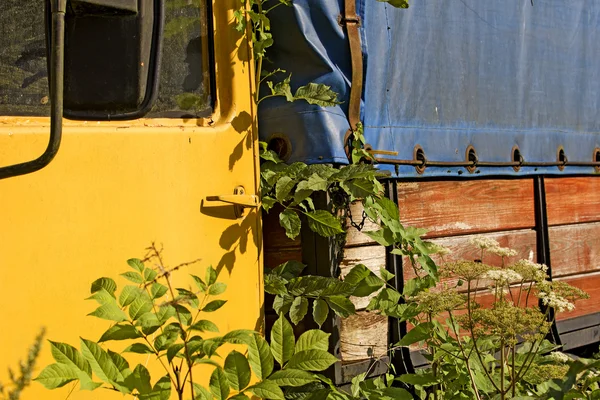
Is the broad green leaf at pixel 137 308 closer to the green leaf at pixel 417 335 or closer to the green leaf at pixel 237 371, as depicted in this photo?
the green leaf at pixel 237 371

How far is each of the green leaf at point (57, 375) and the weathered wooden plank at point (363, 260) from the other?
4.27 ft

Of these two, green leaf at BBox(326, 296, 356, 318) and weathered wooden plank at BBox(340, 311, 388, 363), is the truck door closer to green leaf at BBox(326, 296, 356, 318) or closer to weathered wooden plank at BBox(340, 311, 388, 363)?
green leaf at BBox(326, 296, 356, 318)

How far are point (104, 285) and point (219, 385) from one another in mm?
345

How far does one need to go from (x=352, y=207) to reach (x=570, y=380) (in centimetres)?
95

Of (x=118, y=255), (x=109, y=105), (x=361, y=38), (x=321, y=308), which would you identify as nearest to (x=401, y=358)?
(x=321, y=308)

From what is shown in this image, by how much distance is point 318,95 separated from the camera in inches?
108

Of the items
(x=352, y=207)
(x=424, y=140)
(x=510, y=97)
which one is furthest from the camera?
(x=510, y=97)

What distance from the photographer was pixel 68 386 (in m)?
1.95

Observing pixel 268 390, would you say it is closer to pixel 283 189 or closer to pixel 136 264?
pixel 136 264

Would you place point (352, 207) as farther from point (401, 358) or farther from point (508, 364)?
point (508, 364)

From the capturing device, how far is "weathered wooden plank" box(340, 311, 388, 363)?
9.23 feet

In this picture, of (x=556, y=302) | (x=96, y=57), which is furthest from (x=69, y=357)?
(x=556, y=302)

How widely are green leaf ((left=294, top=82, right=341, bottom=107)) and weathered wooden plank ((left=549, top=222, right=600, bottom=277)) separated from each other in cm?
161

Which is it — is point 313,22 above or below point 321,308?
above
